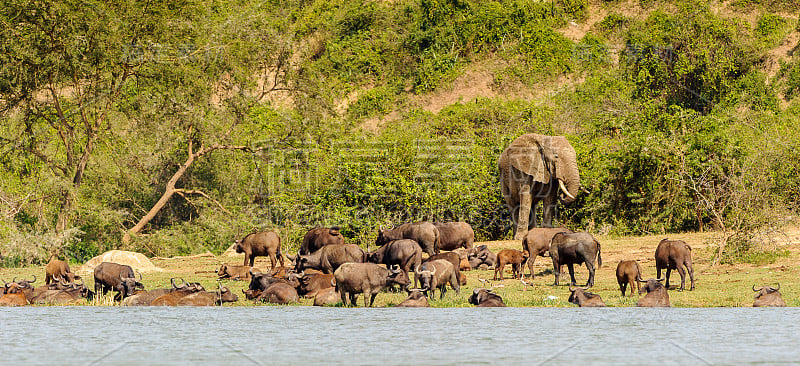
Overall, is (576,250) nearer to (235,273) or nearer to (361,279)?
(361,279)

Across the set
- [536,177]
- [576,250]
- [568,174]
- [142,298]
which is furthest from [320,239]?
[568,174]

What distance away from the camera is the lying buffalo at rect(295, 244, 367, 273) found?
1845cm

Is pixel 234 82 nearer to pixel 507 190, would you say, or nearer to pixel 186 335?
pixel 507 190

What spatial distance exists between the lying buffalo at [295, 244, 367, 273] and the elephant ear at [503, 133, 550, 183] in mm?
9971

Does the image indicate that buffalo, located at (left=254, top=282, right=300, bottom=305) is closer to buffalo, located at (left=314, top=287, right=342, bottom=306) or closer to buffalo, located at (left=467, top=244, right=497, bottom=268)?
buffalo, located at (left=314, top=287, right=342, bottom=306)

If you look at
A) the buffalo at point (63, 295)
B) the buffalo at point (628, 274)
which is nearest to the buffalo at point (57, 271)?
the buffalo at point (63, 295)

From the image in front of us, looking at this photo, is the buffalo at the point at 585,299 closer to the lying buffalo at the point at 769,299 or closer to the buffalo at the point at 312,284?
the lying buffalo at the point at 769,299

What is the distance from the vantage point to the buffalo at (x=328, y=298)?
1519 centimetres

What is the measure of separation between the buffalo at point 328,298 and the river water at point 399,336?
0.43m

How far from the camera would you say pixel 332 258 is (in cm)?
1861

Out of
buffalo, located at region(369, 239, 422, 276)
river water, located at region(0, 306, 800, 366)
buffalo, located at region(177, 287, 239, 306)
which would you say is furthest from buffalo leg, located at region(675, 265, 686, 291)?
buffalo, located at region(177, 287, 239, 306)

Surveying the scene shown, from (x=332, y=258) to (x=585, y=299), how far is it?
6.23 meters

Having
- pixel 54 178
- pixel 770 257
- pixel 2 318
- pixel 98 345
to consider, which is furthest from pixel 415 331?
pixel 54 178

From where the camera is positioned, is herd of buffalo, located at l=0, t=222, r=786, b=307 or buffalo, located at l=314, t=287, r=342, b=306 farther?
buffalo, located at l=314, t=287, r=342, b=306
